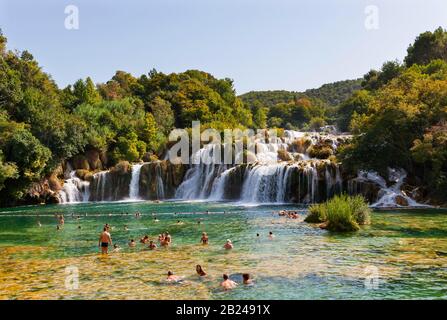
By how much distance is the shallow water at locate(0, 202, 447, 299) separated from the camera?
41.8 ft

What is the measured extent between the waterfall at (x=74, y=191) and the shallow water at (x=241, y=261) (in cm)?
2207

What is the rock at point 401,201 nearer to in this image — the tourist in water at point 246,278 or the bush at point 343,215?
the bush at point 343,215

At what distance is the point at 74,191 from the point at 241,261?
3868 centimetres

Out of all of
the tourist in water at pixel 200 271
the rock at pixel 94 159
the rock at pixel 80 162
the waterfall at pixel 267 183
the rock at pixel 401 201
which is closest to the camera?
the tourist in water at pixel 200 271

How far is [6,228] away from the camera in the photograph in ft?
94.0

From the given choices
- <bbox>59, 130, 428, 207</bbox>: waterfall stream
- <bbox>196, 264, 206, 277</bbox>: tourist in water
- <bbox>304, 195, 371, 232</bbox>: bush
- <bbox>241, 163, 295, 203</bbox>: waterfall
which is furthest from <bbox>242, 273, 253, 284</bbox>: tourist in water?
<bbox>241, 163, 295, 203</bbox>: waterfall

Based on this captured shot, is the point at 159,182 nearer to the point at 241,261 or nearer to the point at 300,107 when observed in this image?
the point at 241,261

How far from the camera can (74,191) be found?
51.2m

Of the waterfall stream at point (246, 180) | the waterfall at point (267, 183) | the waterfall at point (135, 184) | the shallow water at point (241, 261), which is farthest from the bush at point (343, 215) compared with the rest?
the waterfall at point (135, 184)

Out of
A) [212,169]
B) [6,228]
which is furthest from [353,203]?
[212,169]

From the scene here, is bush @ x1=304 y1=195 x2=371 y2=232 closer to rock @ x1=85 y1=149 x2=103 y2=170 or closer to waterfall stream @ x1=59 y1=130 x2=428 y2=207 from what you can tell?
waterfall stream @ x1=59 y1=130 x2=428 y2=207

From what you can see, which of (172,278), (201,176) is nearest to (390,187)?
(201,176)

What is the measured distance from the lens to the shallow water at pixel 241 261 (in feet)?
41.8
